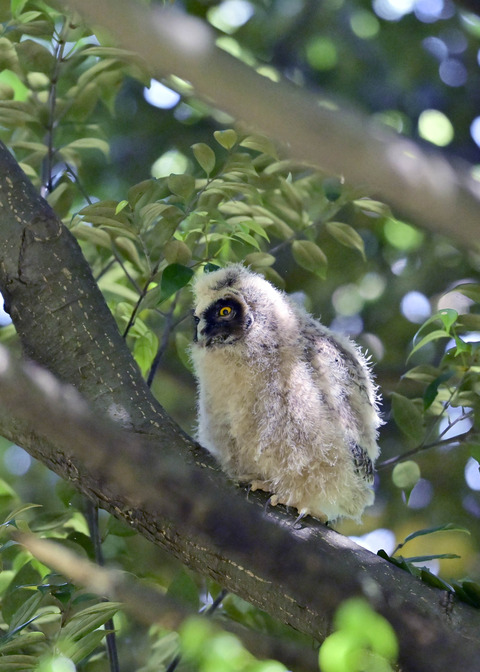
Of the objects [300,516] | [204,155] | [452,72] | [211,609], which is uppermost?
[204,155]

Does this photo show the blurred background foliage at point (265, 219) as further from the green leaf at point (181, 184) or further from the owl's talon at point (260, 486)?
the owl's talon at point (260, 486)

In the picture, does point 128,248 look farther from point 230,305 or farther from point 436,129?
point 436,129

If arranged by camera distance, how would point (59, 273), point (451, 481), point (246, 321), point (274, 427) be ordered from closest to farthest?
point (59, 273) → point (274, 427) → point (246, 321) → point (451, 481)

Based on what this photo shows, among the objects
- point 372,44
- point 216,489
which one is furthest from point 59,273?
point 372,44

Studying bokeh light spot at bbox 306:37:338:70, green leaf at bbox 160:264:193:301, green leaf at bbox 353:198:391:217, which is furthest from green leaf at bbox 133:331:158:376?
bokeh light spot at bbox 306:37:338:70

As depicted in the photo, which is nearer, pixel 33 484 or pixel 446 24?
pixel 33 484

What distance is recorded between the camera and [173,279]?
1722mm

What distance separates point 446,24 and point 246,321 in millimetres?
2312

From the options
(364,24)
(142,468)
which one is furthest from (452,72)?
(142,468)

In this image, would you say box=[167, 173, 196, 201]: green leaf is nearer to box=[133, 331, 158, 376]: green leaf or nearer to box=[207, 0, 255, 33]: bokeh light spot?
box=[133, 331, 158, 376]: green leaf

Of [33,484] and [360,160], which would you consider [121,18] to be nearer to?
[360,160]

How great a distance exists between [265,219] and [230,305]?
10.0 inches

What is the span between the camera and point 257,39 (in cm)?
355

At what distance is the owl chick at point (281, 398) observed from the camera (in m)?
1.94
